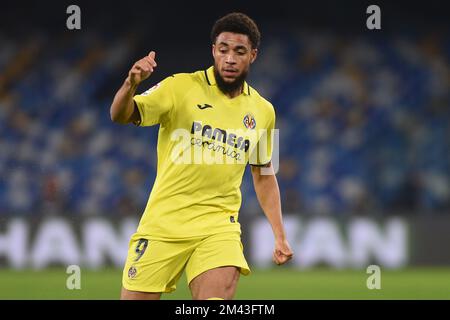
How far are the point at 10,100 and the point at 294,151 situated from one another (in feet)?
17.3

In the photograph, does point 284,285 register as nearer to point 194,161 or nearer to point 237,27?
point 194,161

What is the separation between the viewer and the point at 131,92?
5117 millimetres

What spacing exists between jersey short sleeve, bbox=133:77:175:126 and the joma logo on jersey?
181 millimetres

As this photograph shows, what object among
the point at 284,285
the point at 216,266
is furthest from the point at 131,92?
the point at 284,285

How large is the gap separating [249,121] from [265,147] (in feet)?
0.96

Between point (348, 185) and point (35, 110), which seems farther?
point (35, 110)

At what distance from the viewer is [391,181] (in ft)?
54.3

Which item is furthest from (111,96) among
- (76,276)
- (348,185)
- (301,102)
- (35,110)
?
(76,276)

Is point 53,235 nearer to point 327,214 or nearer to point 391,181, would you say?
point 327,214

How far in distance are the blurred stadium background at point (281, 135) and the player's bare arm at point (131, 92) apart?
7.96m

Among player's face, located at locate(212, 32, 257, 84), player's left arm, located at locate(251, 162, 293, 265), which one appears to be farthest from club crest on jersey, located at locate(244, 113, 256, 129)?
player's left arm, located at locate(251, 162, 293, 265)

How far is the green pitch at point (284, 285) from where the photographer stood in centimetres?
1068

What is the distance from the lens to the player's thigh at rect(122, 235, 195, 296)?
18.0 ft

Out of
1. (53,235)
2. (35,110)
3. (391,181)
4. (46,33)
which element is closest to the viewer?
(53,235)
